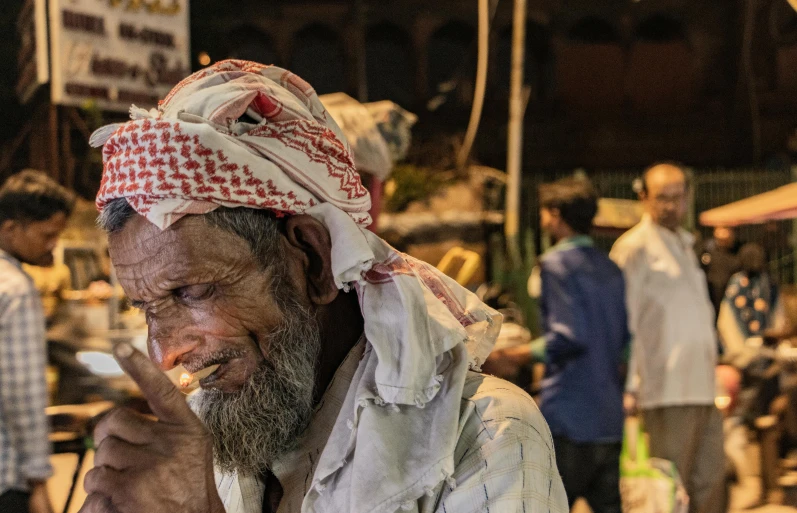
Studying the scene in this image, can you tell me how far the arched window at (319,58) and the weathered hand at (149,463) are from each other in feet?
60.3

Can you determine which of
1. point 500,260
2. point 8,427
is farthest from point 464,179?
point 8,427

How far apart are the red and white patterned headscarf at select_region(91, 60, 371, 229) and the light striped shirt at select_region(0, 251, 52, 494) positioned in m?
2.56

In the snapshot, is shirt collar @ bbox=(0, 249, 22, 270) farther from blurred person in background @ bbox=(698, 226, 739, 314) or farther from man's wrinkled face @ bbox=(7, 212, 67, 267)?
blurred person in background @ bbox=(698, 226, 739, 314)

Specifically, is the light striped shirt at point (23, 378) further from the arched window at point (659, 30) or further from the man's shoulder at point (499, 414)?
the arched window at point (659, 30)

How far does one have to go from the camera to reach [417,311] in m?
1.41

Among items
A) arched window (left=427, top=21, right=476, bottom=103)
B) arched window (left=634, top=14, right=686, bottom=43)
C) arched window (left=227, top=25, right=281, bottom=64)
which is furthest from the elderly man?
arched window (left=634, top=14, right=686, bottom=43)

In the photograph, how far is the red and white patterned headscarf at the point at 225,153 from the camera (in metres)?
1.44

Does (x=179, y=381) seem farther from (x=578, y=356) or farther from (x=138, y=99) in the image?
(x=138, y=99)

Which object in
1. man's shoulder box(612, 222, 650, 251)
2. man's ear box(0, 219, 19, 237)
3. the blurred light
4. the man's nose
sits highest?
the man's nose

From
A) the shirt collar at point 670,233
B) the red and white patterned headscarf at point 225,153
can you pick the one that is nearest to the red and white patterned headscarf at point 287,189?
the red and white patterned headscarf at point 225,153

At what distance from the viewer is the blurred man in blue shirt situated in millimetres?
4285

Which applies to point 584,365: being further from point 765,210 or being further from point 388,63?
point 388,63

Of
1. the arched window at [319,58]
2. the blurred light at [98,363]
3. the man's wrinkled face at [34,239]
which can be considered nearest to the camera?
the man's wrinkled face at [34,239]

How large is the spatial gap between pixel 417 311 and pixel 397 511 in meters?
0.30
